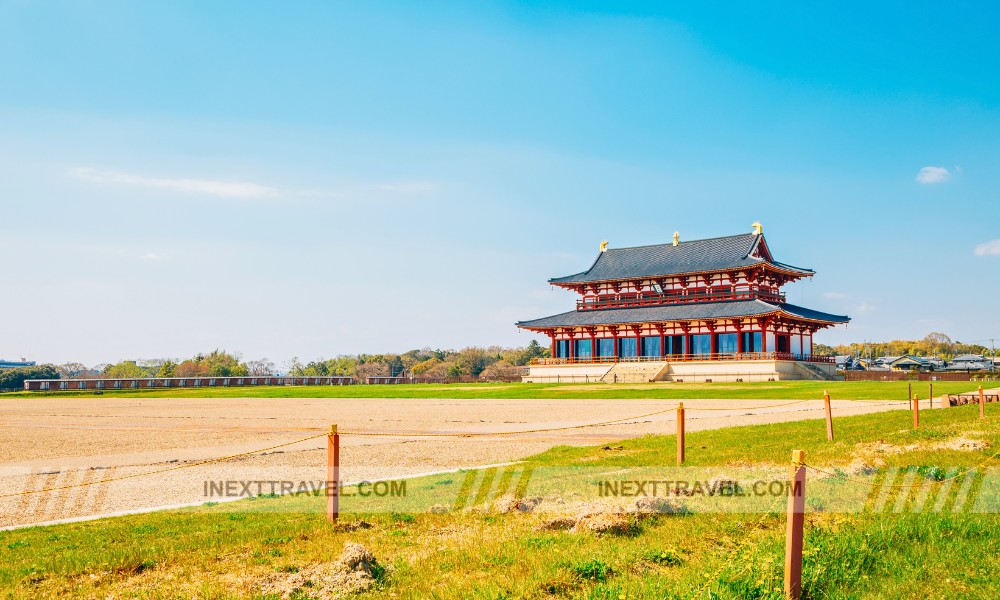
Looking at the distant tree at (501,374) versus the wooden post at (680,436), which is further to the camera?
the distant tree at (501,374)

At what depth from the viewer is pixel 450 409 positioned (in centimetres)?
3362

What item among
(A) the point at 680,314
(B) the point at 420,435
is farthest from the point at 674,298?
(B) the point at 420,435

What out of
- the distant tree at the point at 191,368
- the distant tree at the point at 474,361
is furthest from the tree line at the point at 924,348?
the distant tree at the point at 191,368

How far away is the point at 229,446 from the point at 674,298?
6508 cm

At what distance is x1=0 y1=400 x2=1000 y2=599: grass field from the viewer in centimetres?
572

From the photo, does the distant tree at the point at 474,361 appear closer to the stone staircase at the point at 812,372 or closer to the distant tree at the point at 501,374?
the distant tree at the point at 501,374

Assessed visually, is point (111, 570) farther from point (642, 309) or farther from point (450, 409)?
point (642, 309)

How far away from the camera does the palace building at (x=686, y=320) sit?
68.6 m

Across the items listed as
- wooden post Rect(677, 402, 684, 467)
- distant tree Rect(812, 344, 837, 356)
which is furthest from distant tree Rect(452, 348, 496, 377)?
wooden post Rect(677, 402, 684, 467)

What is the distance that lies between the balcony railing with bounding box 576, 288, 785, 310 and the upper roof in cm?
258

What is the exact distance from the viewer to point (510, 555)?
6.60 metres

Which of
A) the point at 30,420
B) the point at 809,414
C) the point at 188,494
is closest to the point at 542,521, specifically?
the point at 188,494

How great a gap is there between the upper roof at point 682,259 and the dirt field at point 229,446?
4556 cm

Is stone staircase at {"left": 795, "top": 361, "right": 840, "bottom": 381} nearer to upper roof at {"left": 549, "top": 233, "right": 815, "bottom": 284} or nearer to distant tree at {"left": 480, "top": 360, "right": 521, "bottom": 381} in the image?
upper roof at {"left": 549, "top": 233, "right": 815, "bottom": 284}
